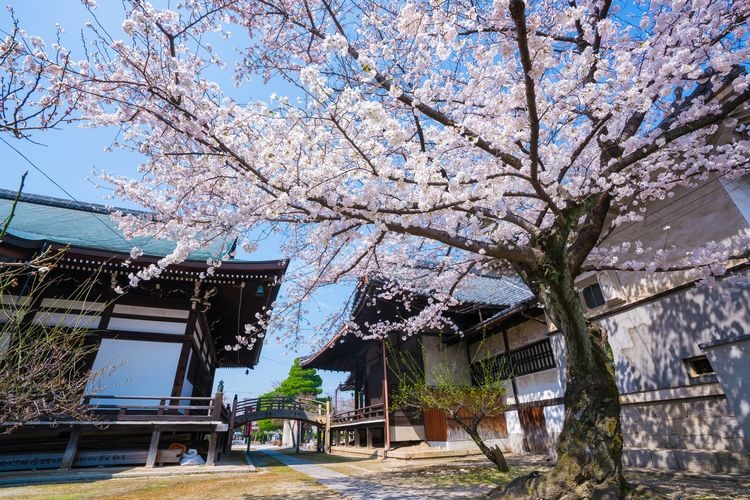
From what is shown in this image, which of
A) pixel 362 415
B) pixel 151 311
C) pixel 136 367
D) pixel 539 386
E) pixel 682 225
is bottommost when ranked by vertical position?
pixel 362 415

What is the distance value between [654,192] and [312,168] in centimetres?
676

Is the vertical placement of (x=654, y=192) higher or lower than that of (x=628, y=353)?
higher

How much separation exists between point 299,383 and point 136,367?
24127mm

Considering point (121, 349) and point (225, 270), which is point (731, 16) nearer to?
point (225, 270)

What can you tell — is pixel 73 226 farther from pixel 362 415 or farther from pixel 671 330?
pixel 671 330

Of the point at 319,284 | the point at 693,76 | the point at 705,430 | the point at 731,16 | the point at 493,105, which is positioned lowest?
the point at 705,430

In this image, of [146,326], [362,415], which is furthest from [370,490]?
[362,415]

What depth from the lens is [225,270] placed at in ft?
29.5

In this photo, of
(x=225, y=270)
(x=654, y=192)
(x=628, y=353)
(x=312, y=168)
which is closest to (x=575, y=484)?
(x=312, y=168)

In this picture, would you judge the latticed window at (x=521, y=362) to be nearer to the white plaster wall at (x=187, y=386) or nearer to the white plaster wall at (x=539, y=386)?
the white plaster wall at (x=539, y=386)

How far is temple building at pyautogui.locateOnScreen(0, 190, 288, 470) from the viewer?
7.95 meters

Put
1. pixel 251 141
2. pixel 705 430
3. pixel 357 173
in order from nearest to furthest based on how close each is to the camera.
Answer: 1. pixel 357 173
2. pixel 251 141
3. pixel 705 430

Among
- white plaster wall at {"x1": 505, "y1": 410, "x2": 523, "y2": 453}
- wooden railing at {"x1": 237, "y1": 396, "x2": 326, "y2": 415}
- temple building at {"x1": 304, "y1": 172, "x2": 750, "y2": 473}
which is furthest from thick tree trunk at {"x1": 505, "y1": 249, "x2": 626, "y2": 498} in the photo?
wooden railing at {"x1": 237, "y1": 396, "x2": 326, "y2": 415}

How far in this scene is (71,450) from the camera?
25.8 ft
